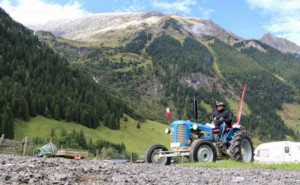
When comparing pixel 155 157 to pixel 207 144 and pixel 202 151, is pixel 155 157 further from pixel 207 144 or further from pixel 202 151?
pixel 207 144

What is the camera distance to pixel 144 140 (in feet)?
589

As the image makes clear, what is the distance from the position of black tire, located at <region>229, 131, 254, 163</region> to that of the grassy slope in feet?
393

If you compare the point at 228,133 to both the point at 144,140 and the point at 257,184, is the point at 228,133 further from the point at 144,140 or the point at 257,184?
the point at 144,140

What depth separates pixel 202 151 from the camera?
20.9 meters

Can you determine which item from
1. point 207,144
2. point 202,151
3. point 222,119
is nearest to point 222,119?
point 222,119

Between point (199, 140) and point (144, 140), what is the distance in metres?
160

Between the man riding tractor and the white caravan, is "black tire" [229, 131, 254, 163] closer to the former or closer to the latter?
the man riding tractor

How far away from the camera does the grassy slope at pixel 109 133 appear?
150625 millimetres

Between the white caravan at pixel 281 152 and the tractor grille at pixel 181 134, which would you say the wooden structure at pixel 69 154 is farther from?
the white caravan at pixel 281 152

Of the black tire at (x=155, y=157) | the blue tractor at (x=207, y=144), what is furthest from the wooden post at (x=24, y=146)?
the blue tractor at (x=207, y=144)

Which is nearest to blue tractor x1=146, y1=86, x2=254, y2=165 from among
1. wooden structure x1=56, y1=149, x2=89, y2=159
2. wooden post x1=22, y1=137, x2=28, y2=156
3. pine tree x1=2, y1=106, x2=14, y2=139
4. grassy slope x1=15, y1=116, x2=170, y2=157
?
wooden structure x1=56, y1=149, x2=89, y2=159

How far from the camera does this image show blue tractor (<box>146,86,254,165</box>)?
2117 centimetres

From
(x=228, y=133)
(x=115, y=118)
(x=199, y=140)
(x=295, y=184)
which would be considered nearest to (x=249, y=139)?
(x=228, y=133)

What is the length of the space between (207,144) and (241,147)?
7.11 feet
